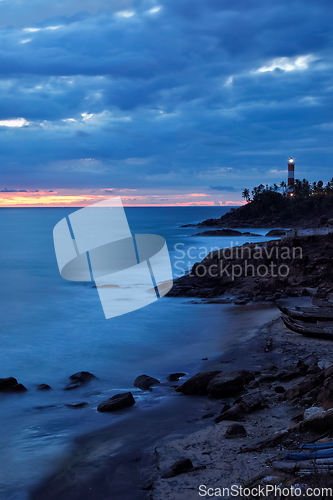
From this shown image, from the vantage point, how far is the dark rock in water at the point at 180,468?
7543 mm

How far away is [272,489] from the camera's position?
5797 mm

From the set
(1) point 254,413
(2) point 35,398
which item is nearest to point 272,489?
(1) point 254,413

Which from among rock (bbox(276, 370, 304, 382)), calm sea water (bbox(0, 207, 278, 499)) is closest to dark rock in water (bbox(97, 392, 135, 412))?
calm sea water (bbox(0, 207, 278, 499))

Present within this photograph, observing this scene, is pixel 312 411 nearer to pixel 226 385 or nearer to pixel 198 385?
pixel 226 385

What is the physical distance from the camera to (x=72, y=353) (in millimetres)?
18031

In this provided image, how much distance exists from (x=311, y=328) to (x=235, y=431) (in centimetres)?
800

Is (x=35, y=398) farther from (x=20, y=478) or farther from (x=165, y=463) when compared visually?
(x=165, y=463)

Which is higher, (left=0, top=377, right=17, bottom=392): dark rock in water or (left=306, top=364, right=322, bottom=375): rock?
(left=306, top=364, right=322, bottom=375): rock

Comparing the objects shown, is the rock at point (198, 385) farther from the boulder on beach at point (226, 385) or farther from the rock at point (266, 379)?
the rock at point (266, 379)

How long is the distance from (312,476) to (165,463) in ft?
11.2

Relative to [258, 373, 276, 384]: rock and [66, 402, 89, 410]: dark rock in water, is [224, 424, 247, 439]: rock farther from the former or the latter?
[66, 402, 89, 410]: dark rock in water

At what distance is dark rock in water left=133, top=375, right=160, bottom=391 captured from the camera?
42.2 ft

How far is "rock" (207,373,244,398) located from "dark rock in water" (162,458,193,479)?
3.77m

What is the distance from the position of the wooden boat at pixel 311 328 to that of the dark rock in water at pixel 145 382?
629cm
